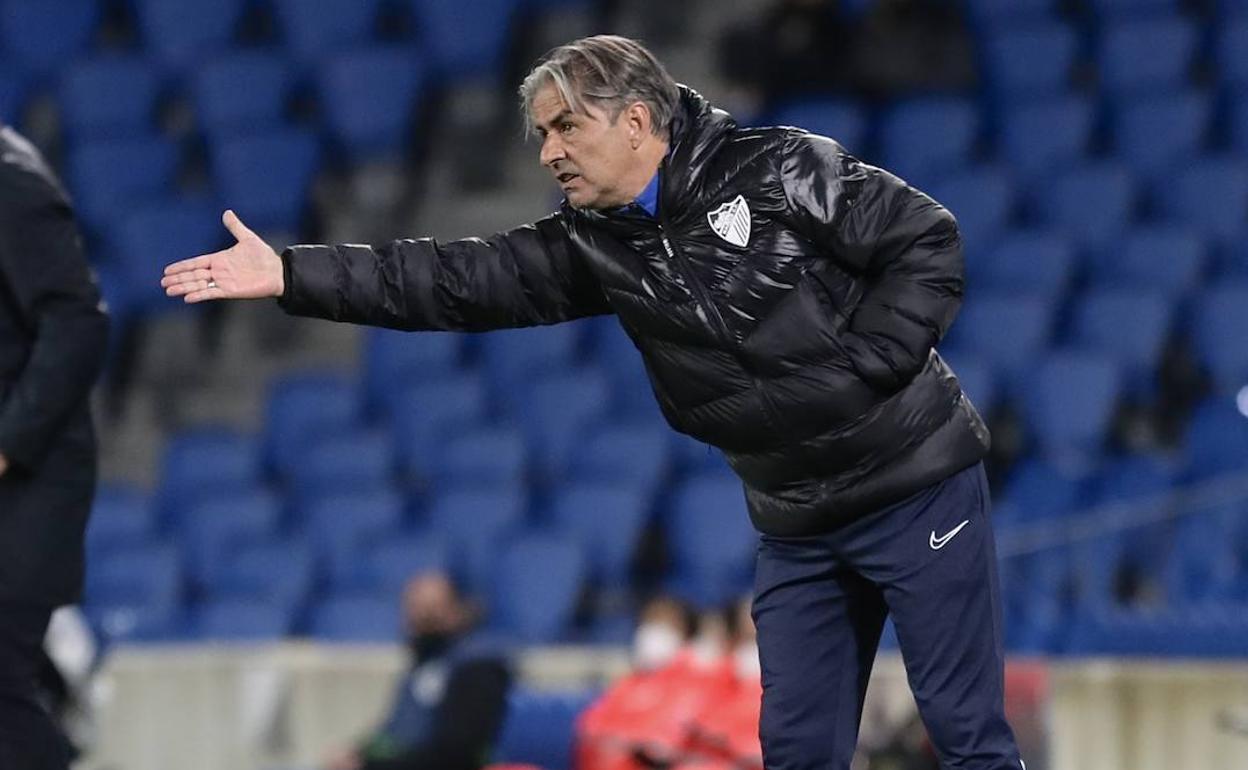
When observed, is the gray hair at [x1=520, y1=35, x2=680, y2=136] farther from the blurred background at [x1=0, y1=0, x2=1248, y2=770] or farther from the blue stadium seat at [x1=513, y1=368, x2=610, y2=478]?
the blue stadium seat at [x1=513, y1=368, x2=610, y2=478]

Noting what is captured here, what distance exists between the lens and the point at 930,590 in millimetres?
3754

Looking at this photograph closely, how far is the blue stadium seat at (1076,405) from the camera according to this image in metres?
8.75

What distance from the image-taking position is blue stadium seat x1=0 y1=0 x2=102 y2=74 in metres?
11.6

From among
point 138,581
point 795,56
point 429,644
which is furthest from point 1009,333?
point 138,581

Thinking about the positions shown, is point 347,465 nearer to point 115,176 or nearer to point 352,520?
point 352,520

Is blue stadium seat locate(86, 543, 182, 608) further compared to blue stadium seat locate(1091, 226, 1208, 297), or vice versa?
blue stadium seat locate(86, 543, 182, 608)

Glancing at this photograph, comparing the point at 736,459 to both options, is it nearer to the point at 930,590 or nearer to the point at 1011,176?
the point at 930,590

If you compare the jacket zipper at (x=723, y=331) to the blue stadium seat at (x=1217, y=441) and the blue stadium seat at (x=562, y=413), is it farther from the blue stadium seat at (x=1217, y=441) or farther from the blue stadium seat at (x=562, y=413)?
the blue stadium seat at (x=562, y=413)

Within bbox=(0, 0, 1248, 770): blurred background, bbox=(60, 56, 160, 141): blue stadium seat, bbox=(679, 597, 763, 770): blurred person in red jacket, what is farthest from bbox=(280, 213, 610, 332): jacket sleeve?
bbox=(60, 56, 160, 141): blue stadium seat

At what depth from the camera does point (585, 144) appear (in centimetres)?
364

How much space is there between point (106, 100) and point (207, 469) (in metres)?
2.19

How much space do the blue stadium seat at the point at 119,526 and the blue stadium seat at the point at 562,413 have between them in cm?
192

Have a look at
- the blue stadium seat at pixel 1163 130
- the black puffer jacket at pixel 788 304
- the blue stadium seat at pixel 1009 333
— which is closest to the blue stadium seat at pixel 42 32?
the blue stadium seat at pixel 1009 333

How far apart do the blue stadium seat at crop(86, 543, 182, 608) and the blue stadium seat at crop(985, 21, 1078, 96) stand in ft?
14.2
